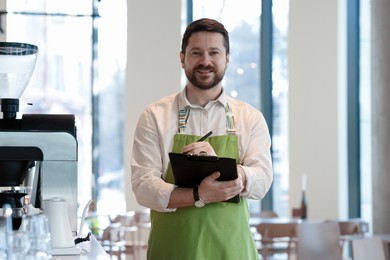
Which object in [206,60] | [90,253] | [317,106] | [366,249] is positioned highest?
[317,106]

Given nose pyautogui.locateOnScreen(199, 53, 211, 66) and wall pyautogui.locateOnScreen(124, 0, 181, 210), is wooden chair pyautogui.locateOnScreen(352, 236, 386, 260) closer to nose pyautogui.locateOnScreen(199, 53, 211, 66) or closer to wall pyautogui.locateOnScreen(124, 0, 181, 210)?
nose pyautogui.locateOnScreen(199, 53, 211, 66)

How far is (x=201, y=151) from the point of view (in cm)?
279

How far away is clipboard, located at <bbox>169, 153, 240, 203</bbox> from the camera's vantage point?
2.71 m

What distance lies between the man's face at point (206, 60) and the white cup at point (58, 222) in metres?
0.62

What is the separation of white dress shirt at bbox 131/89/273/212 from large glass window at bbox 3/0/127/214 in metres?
7.43

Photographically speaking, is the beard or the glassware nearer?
the glassware

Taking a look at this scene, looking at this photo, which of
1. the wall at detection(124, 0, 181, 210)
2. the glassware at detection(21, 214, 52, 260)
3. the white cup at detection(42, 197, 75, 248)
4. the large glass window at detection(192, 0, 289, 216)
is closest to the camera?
the glassware at detection(21, 214, 52, 260)

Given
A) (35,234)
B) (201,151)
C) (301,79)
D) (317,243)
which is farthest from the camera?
(301,79)

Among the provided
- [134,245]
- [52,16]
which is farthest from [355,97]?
[52,16]

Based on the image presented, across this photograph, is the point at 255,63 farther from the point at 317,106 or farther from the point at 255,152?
the point at 255,152

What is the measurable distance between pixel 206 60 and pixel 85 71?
25.3ft

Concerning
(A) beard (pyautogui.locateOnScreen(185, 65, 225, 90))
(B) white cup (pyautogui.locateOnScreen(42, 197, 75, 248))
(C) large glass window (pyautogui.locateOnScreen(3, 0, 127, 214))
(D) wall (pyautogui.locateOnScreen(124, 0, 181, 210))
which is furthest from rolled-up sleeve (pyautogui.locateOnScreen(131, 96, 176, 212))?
(C) large glass window (pyautogui.locateOnScreen(3, 0, 127, 214))

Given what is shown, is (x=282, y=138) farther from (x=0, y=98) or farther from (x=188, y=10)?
(x=0, y=98)

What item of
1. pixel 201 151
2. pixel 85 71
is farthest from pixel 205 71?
pixel 85 71
